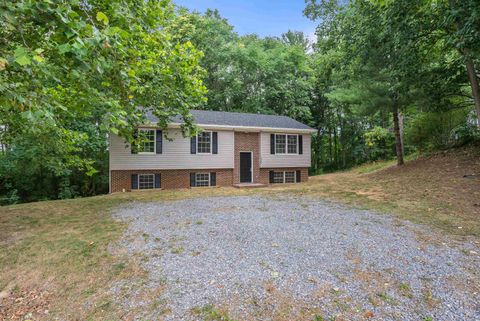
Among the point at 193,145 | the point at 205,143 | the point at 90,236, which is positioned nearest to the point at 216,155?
the point at 205,143

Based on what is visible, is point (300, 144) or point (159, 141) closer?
point (159, 141)

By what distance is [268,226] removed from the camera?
5.48m

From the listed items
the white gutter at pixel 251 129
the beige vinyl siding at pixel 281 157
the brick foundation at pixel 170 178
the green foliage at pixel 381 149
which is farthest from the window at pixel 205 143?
the green foliage at pixel 381 149

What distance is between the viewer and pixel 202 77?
793cm

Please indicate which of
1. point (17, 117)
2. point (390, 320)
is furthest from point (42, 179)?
point (390, 320)

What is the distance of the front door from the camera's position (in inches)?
544

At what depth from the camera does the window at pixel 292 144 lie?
14.6m

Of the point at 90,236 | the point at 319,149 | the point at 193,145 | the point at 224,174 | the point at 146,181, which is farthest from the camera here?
the point at 319,149

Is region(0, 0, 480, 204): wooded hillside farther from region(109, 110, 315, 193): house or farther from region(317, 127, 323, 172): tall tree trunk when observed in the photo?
region(109, 110, 315, 193): house

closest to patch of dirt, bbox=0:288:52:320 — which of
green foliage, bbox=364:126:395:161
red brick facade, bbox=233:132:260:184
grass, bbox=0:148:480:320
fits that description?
grass, bbox=0:148:480:320

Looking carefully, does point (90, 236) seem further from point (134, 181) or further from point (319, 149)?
point (319, 149)

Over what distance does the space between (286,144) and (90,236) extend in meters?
11.4

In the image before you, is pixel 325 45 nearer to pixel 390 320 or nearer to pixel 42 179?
pixel 390 320

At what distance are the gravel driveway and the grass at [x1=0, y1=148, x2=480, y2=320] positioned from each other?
209mm
